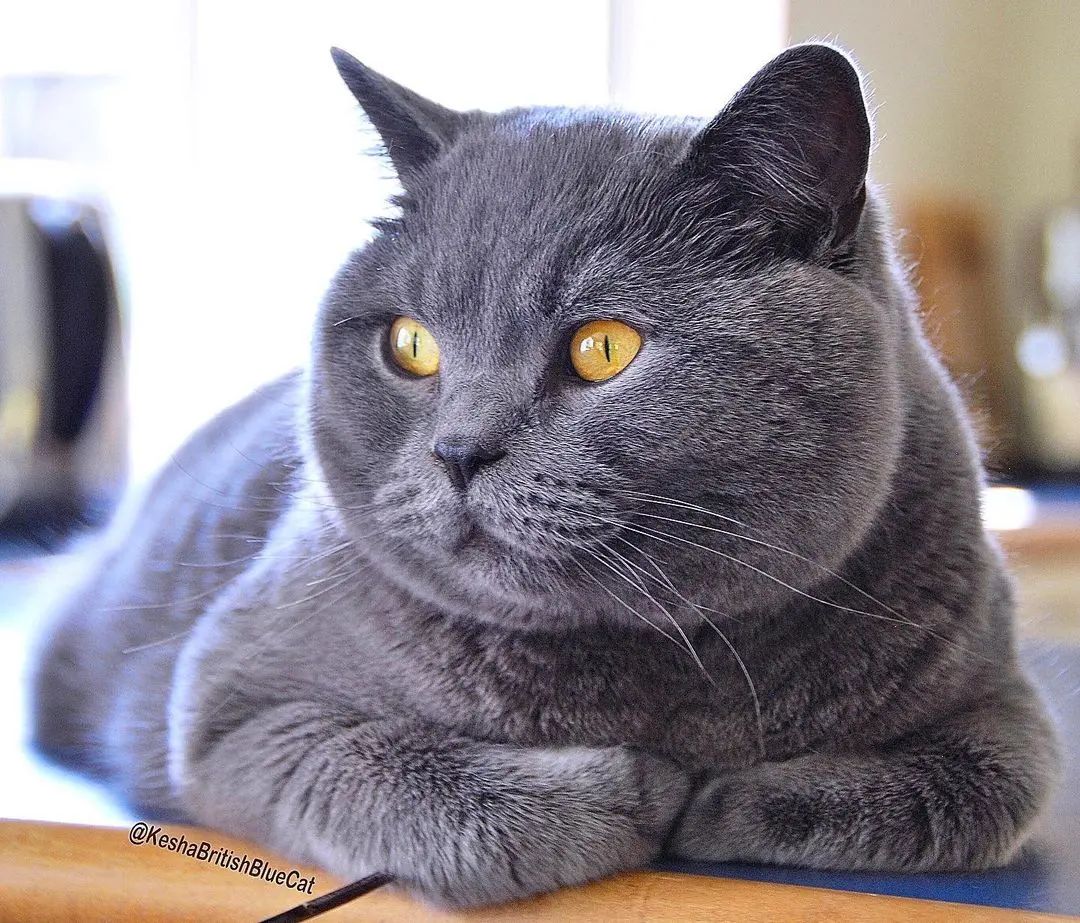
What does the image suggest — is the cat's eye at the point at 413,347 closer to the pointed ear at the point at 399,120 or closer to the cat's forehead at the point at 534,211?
the cat's forehead at the point at 534,211

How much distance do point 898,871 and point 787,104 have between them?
51 centimetres

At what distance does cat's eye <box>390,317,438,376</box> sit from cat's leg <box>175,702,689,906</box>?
25 centimetres

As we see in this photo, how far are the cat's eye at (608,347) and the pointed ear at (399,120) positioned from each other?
0.23 m

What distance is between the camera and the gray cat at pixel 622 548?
0.77 metres

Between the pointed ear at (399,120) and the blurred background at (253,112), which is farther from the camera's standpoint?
the blurred background at (253,112)

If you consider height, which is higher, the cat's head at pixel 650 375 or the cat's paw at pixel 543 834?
the cat's head at pixel 650 375

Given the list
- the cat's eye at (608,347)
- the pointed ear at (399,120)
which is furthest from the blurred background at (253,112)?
the cat's eye at (608,347)

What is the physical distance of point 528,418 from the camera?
0.77 meters

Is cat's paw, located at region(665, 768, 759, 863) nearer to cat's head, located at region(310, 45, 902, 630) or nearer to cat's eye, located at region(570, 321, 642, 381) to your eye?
cat's head, located at region(310, 45, 902, 630)

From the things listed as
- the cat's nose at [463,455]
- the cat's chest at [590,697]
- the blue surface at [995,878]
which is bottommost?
the blue surface at [995,878]

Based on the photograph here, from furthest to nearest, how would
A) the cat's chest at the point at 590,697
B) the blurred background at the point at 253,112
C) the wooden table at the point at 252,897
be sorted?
the blurred background at the point at 253,112 < the cat's chest at the point at 590,697 < the wooden table at the point at 252,897

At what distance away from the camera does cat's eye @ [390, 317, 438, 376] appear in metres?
0.85

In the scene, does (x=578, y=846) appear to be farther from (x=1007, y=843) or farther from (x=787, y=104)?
(x=787, y=104)

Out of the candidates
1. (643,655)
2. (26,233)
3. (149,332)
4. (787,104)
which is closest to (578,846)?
(643,655)
